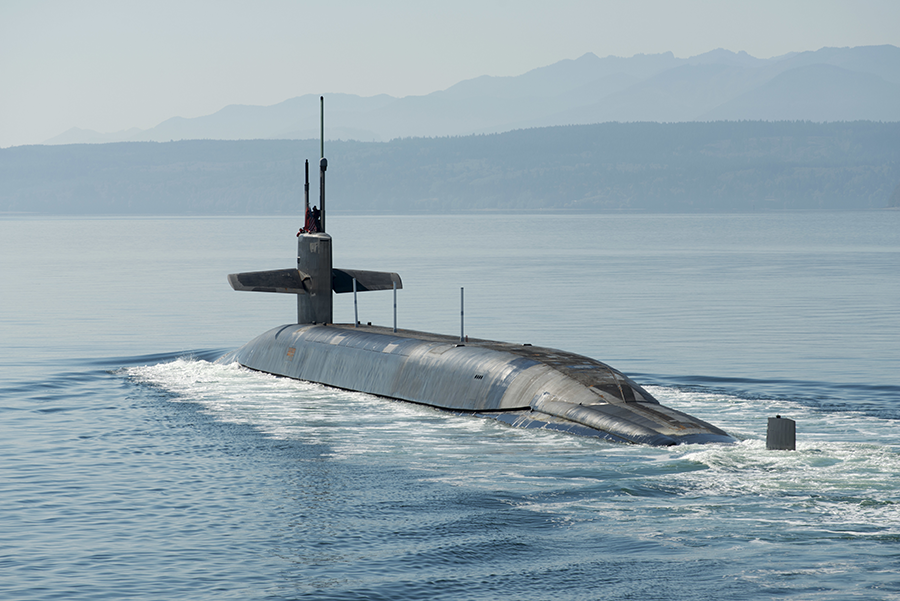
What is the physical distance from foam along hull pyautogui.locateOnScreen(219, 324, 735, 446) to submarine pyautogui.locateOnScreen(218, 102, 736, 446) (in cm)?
3

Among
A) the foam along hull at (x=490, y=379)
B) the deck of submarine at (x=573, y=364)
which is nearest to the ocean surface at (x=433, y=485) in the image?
the foam along hull at (x=490, y=379)

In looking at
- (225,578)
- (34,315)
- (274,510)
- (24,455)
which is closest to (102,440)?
(24,455)

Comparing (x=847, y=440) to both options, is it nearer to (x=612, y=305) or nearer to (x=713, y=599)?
(x=713, y=599)

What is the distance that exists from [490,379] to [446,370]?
1.64 meters

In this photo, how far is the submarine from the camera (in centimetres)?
2094

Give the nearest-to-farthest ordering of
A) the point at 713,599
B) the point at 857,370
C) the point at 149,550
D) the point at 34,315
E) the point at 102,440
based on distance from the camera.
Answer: the point at 713,599 < the point at 149,550 < the point at 102,440 < the point at 857,370 < the point at 34,315

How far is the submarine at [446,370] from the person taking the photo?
20.9m

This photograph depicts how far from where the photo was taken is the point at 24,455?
20.6 meters

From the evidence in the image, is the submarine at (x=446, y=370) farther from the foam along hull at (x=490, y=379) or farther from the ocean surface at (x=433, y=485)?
the ocean surface at (x=433, y=485)

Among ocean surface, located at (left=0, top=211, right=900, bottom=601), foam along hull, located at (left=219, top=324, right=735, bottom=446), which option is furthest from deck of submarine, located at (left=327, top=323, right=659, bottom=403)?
ocean surface, located at (left=0, top=211, right=900, bottom=601)

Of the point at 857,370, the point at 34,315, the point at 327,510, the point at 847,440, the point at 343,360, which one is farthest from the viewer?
the point at 34,315

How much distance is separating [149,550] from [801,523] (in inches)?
343

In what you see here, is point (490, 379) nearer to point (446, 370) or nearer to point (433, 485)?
point (446, 370)

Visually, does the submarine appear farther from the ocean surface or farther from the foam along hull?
the ocean surface
